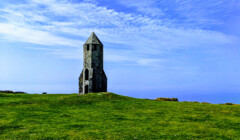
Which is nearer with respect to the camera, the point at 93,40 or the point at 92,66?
the point at 92,66

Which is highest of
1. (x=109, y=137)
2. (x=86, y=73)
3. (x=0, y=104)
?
(x=86, y=73)

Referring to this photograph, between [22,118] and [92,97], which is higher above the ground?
[92,97]

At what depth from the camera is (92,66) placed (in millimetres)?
53688

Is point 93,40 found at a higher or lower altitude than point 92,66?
higher

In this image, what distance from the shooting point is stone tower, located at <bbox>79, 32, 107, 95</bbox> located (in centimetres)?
5367

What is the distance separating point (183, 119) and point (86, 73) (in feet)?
115

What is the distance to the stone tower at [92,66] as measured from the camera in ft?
176

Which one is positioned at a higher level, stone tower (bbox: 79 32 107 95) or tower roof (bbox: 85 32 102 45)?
tower roof (bbox: 85 32 102 45)

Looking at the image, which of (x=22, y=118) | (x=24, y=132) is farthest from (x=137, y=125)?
(x=22, y=118)

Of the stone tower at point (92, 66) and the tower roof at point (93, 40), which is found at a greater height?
the tower roof at point (93, 40)

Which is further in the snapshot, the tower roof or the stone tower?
the tower roof

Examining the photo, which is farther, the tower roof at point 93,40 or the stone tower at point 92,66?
the tower roof at point 93,40

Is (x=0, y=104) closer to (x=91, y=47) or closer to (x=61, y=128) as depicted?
(x=61, y=128)

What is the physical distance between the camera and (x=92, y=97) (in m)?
38.9
